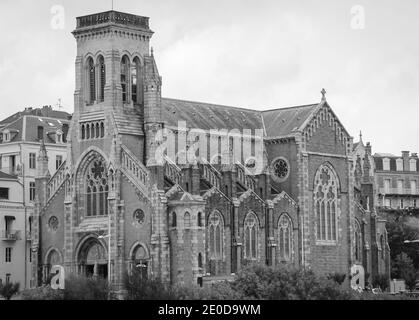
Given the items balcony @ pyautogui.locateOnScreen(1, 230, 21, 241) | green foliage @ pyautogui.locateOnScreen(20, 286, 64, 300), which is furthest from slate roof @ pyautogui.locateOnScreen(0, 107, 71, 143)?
green foliage @ pyautogui.locateOnScreen(20, 286, 64, 300)

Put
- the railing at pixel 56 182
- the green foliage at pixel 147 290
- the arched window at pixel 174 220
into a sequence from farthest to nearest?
1. the railing at pixel 56 182
2. the arched window at pixel 174 220
3. the green foliage at pixel 147 290

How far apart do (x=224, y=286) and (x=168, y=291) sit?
393 centimetres

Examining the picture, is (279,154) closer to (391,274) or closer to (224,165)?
(224,165)

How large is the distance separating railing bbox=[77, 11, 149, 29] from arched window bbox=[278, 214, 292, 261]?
22173mm

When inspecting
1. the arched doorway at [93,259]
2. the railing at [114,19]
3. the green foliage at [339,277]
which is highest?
the railing at [114,19]

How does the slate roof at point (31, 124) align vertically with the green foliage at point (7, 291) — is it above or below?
above

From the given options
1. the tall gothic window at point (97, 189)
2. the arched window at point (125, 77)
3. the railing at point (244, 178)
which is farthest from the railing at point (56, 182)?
the railing at point (244, 178)

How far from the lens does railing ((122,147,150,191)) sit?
128 meters

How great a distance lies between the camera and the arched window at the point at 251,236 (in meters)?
134

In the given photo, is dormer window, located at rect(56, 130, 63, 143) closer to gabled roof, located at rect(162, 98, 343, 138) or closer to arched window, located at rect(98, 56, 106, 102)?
gabled roof, located at rect(162, 98, 343, 138)

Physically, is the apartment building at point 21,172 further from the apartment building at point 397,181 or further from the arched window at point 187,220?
the apartment building at point 397,181

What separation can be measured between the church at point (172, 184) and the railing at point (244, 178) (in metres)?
0.15

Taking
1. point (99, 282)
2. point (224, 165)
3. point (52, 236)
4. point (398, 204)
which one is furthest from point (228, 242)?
point (398, 204)

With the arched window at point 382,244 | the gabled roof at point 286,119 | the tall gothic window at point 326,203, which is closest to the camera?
the tall gothic window at point 326,203
